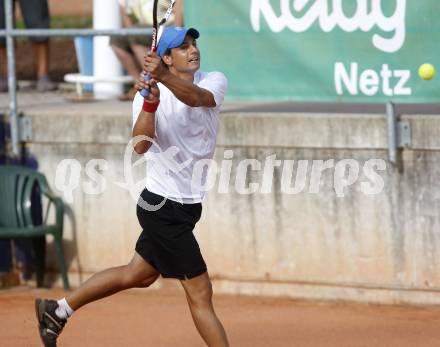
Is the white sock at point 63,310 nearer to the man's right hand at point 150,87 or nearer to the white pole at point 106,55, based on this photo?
the man's right hand at point 150,87

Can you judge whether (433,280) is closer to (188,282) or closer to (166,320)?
(166,320)

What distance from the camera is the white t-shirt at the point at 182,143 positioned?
6770 millimetres

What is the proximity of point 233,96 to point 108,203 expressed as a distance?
1384mm

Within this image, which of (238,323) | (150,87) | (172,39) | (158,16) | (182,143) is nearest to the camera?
(150,87)

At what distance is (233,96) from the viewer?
921 cm

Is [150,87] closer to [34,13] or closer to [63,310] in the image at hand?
[63,310]

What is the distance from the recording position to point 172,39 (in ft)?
22.1

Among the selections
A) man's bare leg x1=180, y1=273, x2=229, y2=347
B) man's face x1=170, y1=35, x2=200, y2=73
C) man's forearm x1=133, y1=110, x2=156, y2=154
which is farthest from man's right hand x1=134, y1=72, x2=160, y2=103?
man's bare leg x1=180, y1=273, x2=229, y2=347

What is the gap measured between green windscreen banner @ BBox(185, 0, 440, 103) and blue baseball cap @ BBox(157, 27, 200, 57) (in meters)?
2.31

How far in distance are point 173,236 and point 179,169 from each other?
1.23ft

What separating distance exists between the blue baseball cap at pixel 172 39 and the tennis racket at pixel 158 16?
0.06m

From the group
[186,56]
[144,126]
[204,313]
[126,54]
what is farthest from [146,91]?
[126,54]

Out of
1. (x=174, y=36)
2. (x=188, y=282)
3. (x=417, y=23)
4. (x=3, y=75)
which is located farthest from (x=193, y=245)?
(x=3, y=75)

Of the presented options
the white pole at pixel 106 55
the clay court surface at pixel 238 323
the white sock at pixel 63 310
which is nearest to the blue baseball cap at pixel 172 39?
the white sock at pixel 63 310
